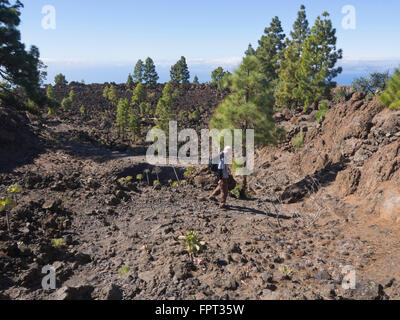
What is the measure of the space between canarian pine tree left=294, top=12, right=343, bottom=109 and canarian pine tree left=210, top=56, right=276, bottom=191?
14729 millimetres

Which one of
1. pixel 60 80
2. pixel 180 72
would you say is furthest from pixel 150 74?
pixel 60 80

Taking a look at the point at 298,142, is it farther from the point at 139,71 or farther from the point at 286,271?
the point at 139,71

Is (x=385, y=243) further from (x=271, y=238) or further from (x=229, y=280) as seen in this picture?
(x=229, y=280)

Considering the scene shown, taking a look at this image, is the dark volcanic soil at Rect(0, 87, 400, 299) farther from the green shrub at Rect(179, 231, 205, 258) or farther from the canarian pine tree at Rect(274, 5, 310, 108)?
the canarian pine tree at Rect(274, 5, 310, 108)

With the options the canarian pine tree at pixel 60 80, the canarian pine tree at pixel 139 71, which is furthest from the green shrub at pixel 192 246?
the canarian pine tree at pixel 60 80

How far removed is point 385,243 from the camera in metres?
6.05

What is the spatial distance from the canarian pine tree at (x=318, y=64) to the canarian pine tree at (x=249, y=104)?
48.3 ft

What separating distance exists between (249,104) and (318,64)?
670 inches

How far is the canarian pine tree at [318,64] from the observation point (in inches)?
915

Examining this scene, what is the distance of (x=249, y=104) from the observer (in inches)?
405

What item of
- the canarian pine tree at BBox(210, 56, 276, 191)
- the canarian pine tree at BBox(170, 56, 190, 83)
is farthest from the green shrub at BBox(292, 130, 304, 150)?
the canarian pine tree at BBox(170, 56, 190, 83)

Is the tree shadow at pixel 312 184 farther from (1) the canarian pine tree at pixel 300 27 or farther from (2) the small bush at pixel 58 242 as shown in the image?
(1) the canarian pine tree at pixel 300 27

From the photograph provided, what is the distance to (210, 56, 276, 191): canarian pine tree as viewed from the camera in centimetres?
1032

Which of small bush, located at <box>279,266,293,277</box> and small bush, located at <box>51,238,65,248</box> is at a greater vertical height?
small bush, located at <box>279,266,293,277</box>
